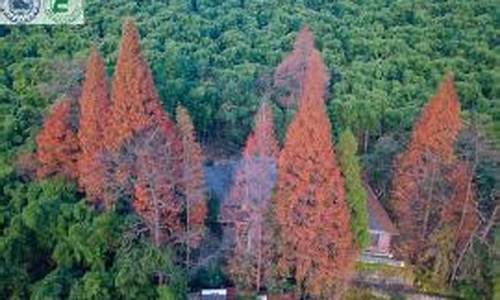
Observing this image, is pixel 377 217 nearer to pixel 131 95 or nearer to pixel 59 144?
pixel 131 95

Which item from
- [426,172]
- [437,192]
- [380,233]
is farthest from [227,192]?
[437,192]

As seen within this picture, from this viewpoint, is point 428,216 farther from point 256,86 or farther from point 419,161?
A: point 256,86

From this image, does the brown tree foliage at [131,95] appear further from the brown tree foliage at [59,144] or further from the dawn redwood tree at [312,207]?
the dawn redwood tree at [312,207]

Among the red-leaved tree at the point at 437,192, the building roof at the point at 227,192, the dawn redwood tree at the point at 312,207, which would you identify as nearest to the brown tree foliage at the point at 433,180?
the red-leaved tree at the point at 437,192

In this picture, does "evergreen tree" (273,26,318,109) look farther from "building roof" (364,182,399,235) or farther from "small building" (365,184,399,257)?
"small building" (365,184,399,257)

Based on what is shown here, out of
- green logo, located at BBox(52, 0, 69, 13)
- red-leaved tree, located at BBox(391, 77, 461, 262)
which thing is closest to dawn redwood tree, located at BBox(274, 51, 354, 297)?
red-leaved tree, located at BBox(391, 77, 461, 262)
